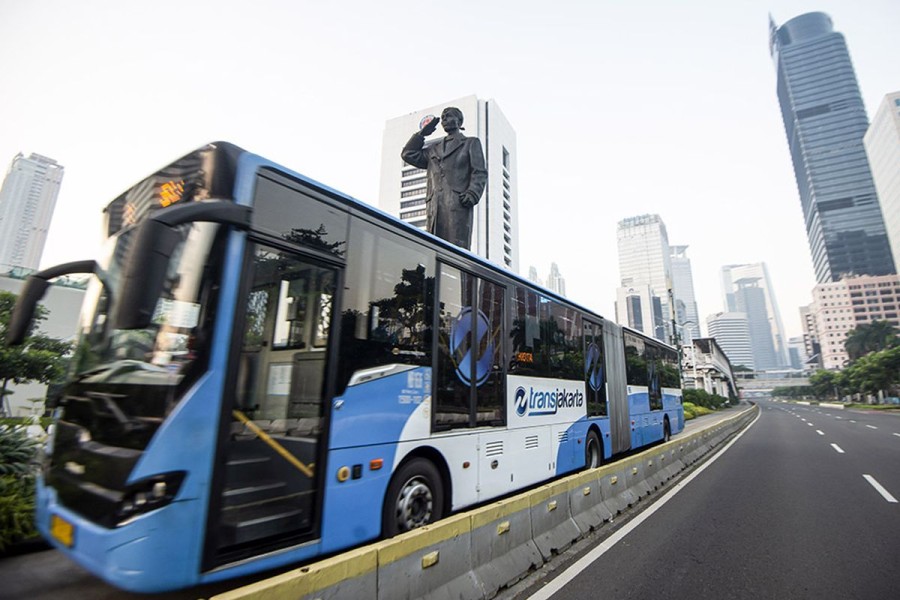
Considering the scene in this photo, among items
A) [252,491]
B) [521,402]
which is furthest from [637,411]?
[252,491]

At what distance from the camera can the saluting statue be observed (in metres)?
11.2

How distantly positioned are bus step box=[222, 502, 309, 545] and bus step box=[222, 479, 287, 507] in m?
0.06

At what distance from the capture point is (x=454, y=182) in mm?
11445

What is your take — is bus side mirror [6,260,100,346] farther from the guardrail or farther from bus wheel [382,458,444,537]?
the guardrail

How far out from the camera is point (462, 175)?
11.5 metres

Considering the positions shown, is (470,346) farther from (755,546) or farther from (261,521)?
(755,546)

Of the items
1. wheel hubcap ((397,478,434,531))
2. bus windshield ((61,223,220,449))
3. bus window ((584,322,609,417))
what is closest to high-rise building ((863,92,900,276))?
bus window ((584,322,609,417))

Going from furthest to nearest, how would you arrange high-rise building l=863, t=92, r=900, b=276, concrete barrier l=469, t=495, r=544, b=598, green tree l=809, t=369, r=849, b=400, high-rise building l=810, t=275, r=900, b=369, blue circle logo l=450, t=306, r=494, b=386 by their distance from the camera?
high-rise building l=810, t=275, r=900, b=369
high-rise building l=863, t=92, r=900, b=276
green tree l=809, t=369, r=849, b=400
blue circle logo l=450, t=306, r=494, b=386
concrete barrier l=469, t=495, r=544, b=598

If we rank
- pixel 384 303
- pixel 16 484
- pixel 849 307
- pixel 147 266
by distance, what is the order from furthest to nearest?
pixel 849 307
pixel 16 484
pixel 384 303
pixel 147 266

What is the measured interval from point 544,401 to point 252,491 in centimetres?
527

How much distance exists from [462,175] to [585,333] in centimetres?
531

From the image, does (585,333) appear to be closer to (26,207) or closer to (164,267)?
(164,267)

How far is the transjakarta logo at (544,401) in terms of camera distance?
6820 millimetres

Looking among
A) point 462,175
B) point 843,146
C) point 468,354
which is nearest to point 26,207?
point 462,175
